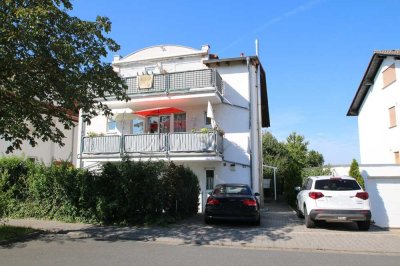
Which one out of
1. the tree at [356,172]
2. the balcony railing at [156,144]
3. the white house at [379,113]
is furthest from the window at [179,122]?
the white house at [379,113]

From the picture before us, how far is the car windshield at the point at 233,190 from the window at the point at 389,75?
50.9ft

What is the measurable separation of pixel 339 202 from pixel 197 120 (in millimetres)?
10935

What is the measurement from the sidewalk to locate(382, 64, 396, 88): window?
559 inches

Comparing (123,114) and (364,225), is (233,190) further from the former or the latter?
(123,114)

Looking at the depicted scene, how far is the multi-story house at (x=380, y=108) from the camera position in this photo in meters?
24.2

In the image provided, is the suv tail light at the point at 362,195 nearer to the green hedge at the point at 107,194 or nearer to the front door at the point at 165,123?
the green hedge at the point at 107,194

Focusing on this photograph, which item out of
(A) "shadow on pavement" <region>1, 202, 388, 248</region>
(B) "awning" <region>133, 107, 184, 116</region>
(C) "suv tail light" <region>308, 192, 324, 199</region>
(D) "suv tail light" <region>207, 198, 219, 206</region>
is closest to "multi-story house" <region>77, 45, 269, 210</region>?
(B) "awning" <region>133, 107, 184, 116</region>

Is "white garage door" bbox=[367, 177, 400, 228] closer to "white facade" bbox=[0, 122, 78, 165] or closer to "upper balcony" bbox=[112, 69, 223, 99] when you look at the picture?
"upper balcony" bbox=[112, 69, 223, 99]

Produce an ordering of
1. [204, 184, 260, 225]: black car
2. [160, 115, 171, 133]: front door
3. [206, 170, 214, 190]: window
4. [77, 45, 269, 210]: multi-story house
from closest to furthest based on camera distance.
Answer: [204, 184, 260, 225]: black car
[77, 45, 269, 210]: multi-story house
[206, 170, 214, 190]: window
[160, 115, 171, 133]: front door

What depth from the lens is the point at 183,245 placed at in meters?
10.1

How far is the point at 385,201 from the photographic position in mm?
13656

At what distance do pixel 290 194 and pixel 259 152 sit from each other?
319 cm

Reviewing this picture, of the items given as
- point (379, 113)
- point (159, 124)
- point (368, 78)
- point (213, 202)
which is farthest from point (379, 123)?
point (213, 202)

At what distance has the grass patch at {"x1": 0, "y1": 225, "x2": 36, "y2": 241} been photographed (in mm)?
10236
